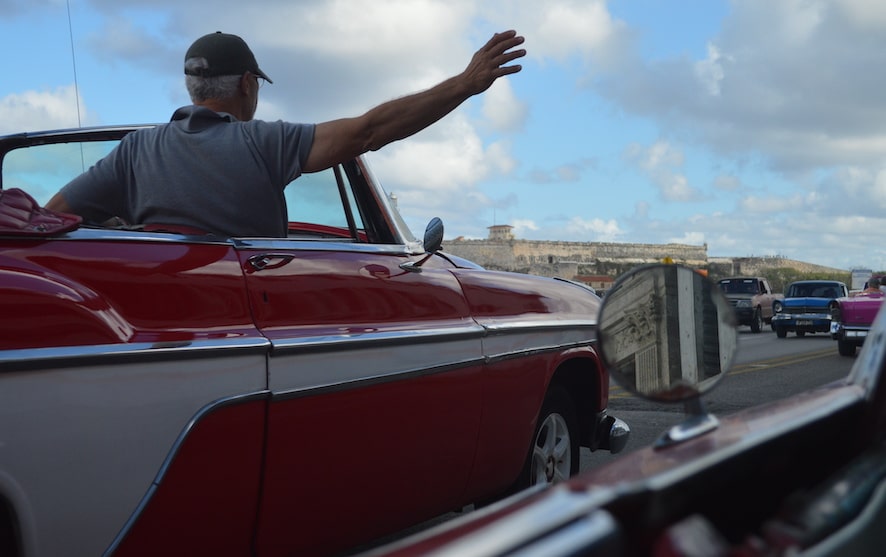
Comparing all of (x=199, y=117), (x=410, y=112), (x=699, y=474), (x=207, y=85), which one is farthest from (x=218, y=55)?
(x=699, y=474)

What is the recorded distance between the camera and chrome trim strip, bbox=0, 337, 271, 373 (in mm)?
2113

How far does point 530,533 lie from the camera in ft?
3.71

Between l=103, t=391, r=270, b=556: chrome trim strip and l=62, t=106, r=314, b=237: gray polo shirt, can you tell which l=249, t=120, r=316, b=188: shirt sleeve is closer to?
l=62, t=106, r=314, b=237: gray polo shirt

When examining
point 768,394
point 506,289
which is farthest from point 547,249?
point 506,289

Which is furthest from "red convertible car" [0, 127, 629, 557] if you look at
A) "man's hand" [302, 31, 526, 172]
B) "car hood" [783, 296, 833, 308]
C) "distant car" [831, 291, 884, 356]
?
"car hood" [783, 296, 833, 308]

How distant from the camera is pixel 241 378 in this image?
8.47 ft

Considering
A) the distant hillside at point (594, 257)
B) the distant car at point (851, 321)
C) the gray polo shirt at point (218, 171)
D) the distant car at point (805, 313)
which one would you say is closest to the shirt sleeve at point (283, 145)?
the gray polo shirt at point (218, 171)

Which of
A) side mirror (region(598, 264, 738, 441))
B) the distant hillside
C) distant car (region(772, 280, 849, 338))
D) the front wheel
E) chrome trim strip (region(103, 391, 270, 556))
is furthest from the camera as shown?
the distant hillside

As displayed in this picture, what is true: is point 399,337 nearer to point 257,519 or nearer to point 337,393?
point 337,393

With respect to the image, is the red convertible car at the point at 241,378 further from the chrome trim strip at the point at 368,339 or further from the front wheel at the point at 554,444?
the front wheel at the point at 554,444

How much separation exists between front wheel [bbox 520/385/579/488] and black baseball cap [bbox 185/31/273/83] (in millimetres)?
1997

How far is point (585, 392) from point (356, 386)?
2228mm

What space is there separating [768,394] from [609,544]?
10.6 metres

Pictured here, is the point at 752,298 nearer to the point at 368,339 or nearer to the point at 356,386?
the point at 368,339
